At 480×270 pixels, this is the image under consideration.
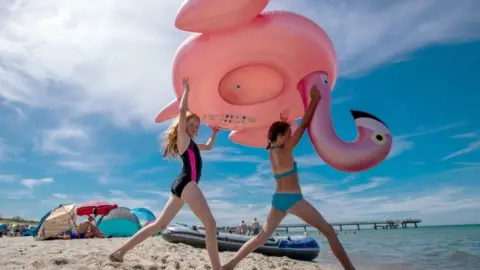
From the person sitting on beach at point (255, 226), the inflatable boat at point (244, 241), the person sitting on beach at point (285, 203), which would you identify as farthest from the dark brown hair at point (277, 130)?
the person sitting on beach at point (255, 226)

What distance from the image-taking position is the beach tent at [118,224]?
12.4 metres

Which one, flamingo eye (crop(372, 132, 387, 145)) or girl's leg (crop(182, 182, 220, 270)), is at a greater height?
flamingo eye (crop(372, 132, 387, 145))

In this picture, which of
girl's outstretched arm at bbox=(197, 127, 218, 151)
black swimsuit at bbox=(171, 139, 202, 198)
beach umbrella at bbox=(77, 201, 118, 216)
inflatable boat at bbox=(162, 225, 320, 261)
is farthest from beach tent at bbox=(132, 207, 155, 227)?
black swimsuit at bbox=(171, 139, 202, 198)

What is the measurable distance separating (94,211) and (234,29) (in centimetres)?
1138

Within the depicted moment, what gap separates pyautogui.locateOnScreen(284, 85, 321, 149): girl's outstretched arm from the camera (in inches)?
122

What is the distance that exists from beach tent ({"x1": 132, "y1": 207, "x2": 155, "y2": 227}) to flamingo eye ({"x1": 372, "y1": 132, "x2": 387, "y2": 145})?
1299 cm

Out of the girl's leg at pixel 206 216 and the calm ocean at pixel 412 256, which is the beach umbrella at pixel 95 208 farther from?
the girl's leg at pixel 206 216

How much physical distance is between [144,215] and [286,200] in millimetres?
13378

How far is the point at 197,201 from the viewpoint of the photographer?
115 inches

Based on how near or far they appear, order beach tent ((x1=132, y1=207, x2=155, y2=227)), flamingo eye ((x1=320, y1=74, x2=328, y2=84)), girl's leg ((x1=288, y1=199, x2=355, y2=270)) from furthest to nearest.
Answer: beach tent ((x1=132, y1=207, x2=155, y2=227))
flamingo eye ((x1=320, y1=74, x2=328, y2=84))
girl's leg ((x1=288, y1=199, x2=355, y2=270))

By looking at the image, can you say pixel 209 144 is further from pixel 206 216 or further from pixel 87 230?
pixel 87 230

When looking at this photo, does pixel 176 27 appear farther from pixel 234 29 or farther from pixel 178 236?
pixel 178 236

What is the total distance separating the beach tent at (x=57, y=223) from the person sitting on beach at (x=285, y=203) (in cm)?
870

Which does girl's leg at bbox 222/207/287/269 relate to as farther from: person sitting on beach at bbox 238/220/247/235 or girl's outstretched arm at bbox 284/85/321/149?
person sitting on beach at bbox 238/220/247/235
